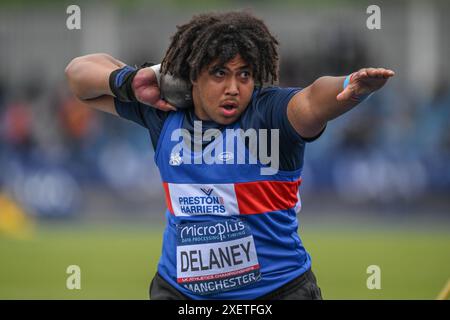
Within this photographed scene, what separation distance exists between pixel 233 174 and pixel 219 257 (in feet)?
1.68

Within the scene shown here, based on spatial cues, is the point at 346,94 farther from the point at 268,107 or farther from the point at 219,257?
the point at 219,257

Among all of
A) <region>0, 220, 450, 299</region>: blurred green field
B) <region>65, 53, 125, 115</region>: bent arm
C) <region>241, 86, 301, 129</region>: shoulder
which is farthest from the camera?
<region>0, 220, 450, 299</region>: blurred green field

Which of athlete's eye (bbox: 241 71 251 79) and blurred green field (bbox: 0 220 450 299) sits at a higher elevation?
athlete's eye (bbox: 241 71 251 79)

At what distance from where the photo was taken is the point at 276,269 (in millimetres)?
5328

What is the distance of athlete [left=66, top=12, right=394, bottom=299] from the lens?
5.23m

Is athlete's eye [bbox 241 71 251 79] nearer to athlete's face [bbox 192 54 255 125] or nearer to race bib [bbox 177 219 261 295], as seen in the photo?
athlete's face [bbox 192 54 255 125]

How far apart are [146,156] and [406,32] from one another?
10.1 m

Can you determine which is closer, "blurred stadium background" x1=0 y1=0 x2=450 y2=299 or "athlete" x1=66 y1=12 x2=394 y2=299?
"athlete" x1=66 y1=12 x2=394 y2=299

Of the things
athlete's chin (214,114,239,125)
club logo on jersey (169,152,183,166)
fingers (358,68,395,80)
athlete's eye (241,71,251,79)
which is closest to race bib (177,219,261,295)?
club logo on jersey (169,152,183,166)

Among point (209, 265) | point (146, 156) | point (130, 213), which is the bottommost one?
point (130, 213)

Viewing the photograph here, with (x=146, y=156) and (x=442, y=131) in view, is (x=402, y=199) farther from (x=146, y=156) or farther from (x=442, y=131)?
(x=146, y=156)

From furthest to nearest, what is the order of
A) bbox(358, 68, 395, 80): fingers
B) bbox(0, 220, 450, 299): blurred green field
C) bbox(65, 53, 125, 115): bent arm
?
bbox(0, 220, 450, 299): blurred green field
bbox(65, 53, 125, 115): bent arm
bbox(358, 68, 395, 80): fingers

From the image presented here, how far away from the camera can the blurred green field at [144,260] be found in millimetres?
10562
